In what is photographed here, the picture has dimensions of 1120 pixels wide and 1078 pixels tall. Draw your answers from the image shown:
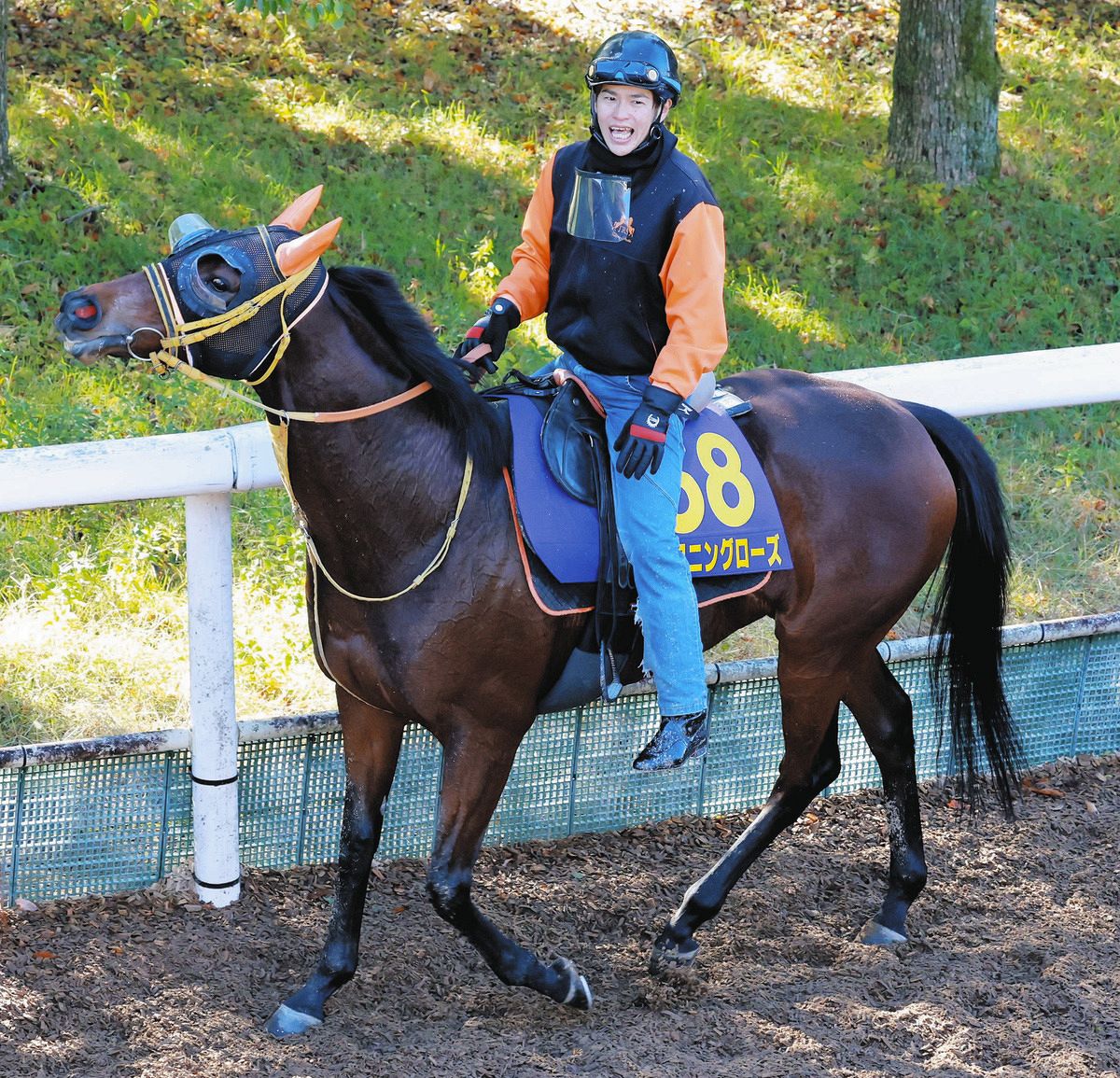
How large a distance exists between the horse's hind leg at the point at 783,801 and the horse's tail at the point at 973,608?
1.72ft

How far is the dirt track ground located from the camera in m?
3.77

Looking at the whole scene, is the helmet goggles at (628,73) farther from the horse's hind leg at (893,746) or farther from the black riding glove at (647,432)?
the horse's hind leg at (893,746)

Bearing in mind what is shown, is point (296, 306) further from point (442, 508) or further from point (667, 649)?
point (667, 649)

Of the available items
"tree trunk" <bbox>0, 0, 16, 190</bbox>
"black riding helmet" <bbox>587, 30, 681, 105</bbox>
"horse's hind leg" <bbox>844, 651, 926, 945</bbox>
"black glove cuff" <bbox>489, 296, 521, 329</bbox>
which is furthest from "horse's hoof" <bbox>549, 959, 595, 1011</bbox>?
"tree trunk" <bbox>0, 0, 16, 190</bbox>

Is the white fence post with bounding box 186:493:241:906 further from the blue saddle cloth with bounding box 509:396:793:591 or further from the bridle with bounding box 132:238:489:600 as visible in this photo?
the blue saddle cloth with bounding box 509:396:793:591

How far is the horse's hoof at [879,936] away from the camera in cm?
452

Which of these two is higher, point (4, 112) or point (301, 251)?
point (4, 112)

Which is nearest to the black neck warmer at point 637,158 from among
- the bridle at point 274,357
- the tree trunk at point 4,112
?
the bridle at point 274,357

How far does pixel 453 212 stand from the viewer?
32.6 ft

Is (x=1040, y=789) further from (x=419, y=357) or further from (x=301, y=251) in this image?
(x=301, y=251)

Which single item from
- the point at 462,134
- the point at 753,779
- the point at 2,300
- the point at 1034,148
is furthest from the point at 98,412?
the point at 1034,148

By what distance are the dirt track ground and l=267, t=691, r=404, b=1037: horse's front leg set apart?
145 millimetres

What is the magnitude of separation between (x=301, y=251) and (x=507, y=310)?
3.21ft

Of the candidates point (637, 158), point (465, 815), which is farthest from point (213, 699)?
point (637, 158)
